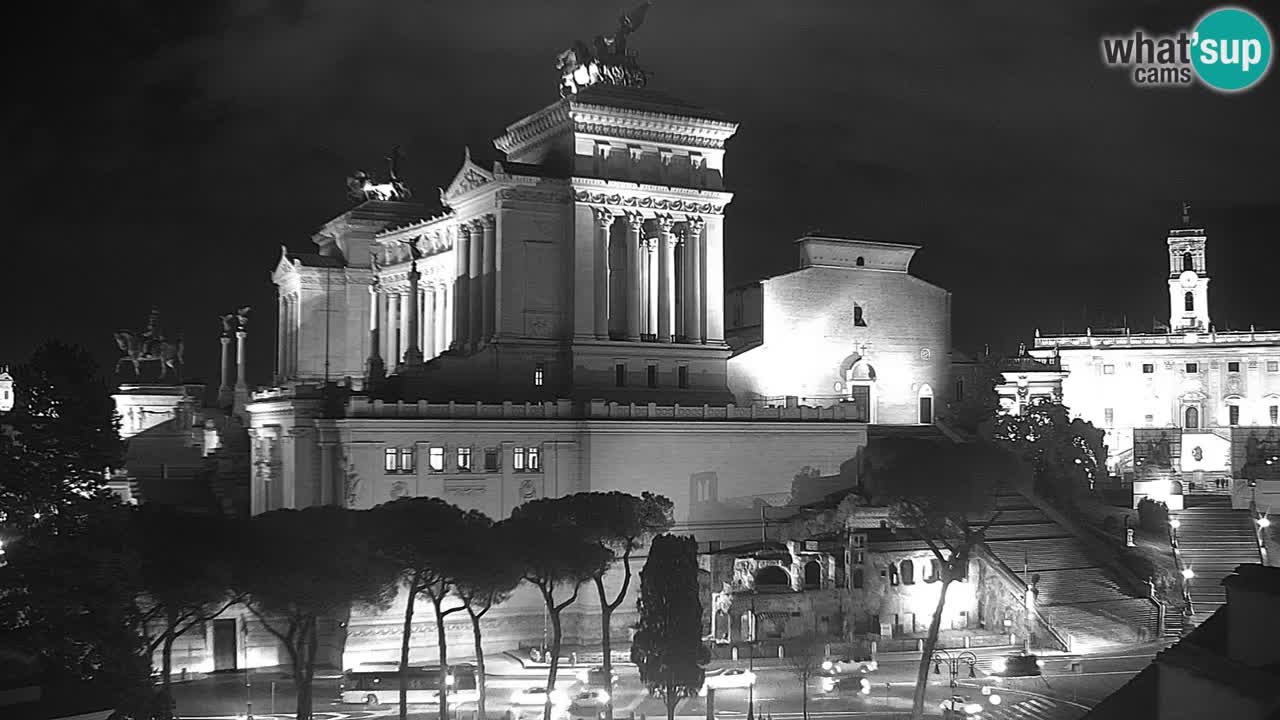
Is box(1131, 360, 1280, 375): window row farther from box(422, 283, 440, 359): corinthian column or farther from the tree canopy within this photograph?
the tree canopy

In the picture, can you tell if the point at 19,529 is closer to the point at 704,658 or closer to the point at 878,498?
the point at 704,658

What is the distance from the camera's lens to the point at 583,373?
78438 millimetres

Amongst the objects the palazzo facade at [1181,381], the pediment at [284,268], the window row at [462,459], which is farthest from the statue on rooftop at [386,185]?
the palazzo facade at [1181,381]

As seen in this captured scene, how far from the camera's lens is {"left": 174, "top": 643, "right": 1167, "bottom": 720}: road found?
54531 millimetres

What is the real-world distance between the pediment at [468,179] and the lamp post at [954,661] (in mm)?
36899

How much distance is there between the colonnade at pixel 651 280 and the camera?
79.8 m

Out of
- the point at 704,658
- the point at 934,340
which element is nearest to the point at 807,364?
the point at 934,340

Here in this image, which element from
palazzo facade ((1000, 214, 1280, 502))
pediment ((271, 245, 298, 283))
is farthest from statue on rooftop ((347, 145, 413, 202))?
palazzo facade ((1000, 214, 1280, 502))

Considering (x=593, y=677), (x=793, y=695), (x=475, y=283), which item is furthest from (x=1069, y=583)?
(x=475, y=283)

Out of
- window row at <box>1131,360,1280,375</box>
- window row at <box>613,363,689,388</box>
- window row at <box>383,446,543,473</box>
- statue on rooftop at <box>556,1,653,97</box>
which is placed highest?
statue on rooftop at <box>556,1,653,97</box>

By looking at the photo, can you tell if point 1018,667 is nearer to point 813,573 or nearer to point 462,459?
point 813,573

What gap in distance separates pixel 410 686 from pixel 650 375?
2887 cm

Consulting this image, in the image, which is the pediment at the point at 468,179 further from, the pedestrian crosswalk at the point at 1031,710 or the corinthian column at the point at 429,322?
the pedestrian crosswalk at the point at 1031,710

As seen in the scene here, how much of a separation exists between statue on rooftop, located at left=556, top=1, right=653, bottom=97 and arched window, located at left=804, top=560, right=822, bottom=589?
3242 centimetres
